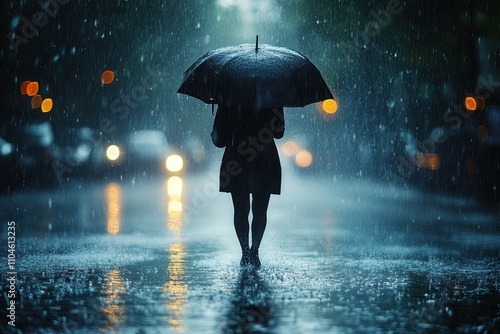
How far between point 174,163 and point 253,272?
25136mm

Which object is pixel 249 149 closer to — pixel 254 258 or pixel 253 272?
pixel 254 258

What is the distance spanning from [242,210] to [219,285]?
1595 millimetres

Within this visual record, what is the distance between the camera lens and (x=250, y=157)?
10.0 meters

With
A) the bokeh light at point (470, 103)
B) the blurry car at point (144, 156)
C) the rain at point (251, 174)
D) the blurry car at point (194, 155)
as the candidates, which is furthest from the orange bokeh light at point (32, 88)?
the bokeh light at point (470, 103)

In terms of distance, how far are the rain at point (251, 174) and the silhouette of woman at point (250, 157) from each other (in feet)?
0.10

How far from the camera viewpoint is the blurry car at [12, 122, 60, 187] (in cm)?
3081

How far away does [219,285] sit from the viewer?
Answer: 8.71m

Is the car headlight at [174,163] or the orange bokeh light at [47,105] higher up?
the orange bokeh light at [47,105]

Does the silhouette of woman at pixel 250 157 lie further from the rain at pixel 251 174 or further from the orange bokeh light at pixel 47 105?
the orange bokeh light at pixel 47 105

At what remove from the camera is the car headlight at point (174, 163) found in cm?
3444

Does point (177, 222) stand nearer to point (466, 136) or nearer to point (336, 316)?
point (336, 316)

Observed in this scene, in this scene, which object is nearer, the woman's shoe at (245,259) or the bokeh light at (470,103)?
the woman's shoe at (245,259)

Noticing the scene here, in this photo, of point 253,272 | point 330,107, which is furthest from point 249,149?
point 330,107

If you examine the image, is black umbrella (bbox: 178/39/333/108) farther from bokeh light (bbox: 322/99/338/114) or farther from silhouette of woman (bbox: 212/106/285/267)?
bokeh light (bbox: 322/99/338/114)
